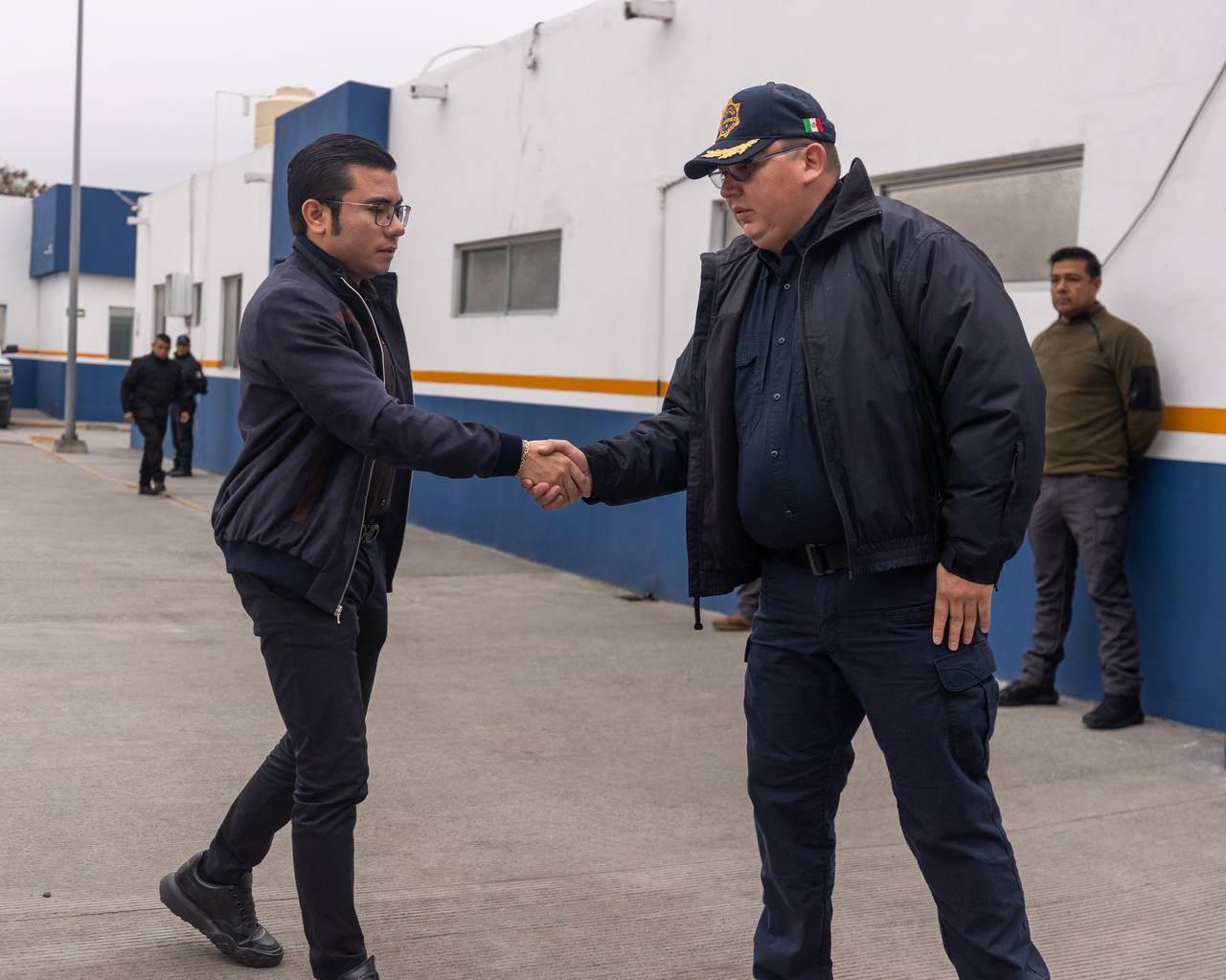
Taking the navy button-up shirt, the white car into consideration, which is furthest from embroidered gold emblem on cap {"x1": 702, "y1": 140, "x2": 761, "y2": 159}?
the white car

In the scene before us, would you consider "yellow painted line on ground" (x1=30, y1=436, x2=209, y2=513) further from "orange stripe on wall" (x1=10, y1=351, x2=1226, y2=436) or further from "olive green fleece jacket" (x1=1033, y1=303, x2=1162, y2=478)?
"olive green fleece jacket" (x1=1033, y1=303, x2=1162, y2=478)

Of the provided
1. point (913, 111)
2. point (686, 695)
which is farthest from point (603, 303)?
point (686, 695)

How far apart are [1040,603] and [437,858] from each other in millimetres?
3356

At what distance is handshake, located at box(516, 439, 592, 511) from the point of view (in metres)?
A: 3.62

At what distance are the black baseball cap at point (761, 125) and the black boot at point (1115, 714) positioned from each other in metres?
3.91

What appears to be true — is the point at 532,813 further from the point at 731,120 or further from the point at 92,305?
the point at 92,305

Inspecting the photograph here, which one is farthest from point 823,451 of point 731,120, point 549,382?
point 549,382

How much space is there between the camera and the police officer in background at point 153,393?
1585cm

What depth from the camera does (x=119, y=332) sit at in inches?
1258

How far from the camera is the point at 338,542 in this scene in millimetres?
3297

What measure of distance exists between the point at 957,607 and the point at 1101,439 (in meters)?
3.73

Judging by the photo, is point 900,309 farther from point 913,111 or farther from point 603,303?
point 603,303

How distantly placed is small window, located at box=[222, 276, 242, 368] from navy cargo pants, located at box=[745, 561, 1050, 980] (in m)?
17.1

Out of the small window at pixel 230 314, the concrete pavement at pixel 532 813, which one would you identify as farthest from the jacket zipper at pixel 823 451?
the small window at pixel 230 314
